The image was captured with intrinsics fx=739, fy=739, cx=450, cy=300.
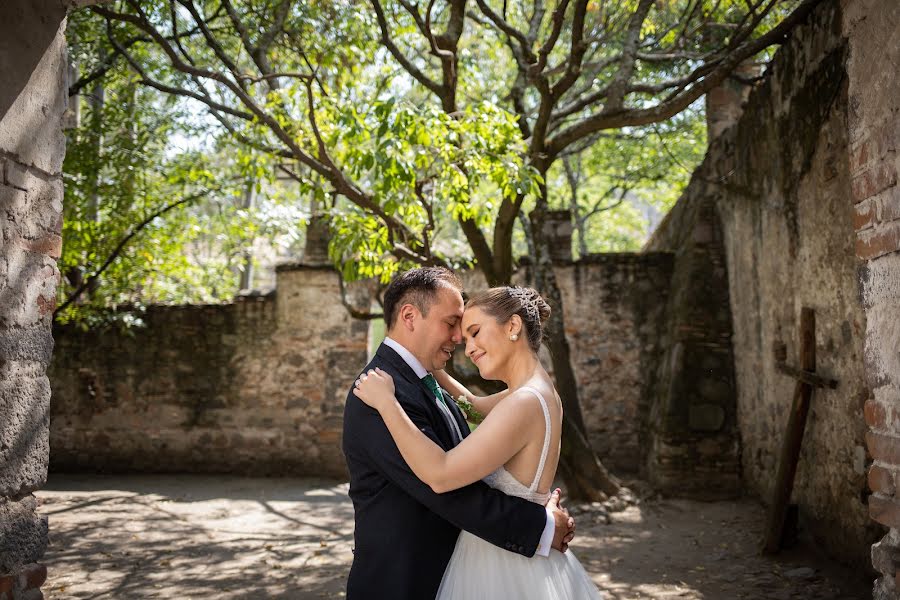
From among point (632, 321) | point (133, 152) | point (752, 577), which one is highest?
point (133, 152)

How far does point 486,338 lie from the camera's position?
2.51 meters

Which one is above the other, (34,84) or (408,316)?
(34,84)

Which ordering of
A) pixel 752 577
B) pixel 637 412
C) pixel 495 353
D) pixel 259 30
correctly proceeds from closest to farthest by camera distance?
pixel 495 353 < pixel 752 577 < pixel 259 30 < pixel 637 412

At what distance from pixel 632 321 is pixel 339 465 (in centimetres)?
433

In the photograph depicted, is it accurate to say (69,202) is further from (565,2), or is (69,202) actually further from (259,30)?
(565,2)

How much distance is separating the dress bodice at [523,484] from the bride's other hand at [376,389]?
0.42 m

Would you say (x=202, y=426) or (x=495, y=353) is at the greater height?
(x=495, y=353)

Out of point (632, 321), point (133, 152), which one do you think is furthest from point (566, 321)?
point (133, 152)

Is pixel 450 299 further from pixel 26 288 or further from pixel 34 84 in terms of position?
pixel 34 84

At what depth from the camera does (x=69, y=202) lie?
8.63 m

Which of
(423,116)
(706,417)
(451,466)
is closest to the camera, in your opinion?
(451,466)

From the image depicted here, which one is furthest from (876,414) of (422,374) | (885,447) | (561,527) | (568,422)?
(568,422)

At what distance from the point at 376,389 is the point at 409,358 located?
248 millimetres

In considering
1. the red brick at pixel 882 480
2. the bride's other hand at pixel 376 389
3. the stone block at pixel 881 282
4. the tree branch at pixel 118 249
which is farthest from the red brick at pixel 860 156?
the tree branch at pixel 118 249
